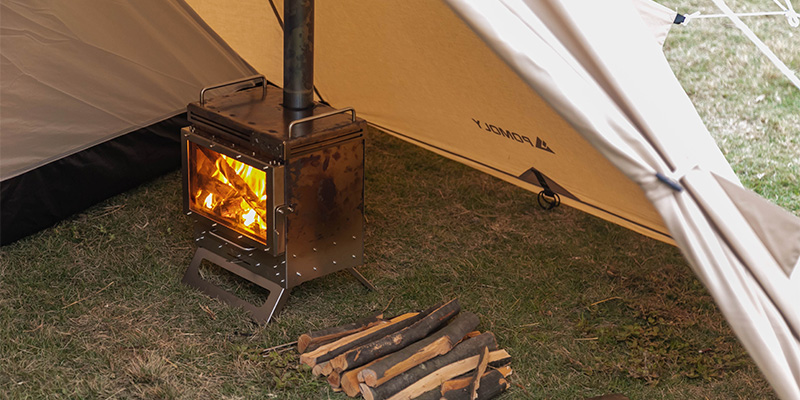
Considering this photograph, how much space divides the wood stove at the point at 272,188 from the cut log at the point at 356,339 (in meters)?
0.26

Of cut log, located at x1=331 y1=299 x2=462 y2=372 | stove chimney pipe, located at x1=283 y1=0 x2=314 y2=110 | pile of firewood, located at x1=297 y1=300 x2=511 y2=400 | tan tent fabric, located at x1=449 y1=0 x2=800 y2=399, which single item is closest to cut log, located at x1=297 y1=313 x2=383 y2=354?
pile of firewood, located at x1=297 y1=300 x2=511 y2=400

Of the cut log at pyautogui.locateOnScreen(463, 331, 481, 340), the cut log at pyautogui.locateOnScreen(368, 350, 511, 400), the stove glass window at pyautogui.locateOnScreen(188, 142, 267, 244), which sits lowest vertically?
the cut log at pyautogui.locateOnScreen(463, 331, 481, 340)

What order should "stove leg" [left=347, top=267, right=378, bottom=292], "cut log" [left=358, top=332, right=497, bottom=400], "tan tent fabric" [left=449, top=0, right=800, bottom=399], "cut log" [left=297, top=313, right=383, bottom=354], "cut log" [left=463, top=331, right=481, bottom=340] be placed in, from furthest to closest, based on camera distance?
"stove leg" [left=347, top=267, right=378, bottom=292] < "cut log" [left=463, top=331, right=481, bottom=340] < "cut log" [left=297, top=313, right=383, bottom=354] < "cut log" [left=358, top=332, right=497, bottom=400] < "tan tent fabric" [left=449, top=0, right=800, bottom=399]

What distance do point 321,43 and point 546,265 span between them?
1.32 m

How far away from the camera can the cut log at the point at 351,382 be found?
7.79 feet

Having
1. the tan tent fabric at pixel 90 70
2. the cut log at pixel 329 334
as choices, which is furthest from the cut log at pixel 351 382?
the tan tent fabric at pixel 90 70

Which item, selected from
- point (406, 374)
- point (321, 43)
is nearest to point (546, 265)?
point (406, 374)

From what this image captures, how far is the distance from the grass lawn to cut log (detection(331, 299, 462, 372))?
0.12 metres

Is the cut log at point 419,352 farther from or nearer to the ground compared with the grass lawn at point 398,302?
farther from the ground

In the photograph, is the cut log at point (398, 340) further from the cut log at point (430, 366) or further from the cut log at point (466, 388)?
the cut log at point (466, 388)

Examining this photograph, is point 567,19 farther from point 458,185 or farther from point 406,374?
point 458,185

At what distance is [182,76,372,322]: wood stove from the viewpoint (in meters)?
2.47

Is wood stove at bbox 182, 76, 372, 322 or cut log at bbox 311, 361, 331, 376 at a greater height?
wood stove at bbox 182, 76, 372, 322

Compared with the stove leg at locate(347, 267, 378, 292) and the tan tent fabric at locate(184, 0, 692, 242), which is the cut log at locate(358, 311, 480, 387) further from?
the tan tent fabric at locate(184, 0, 692, 242)
